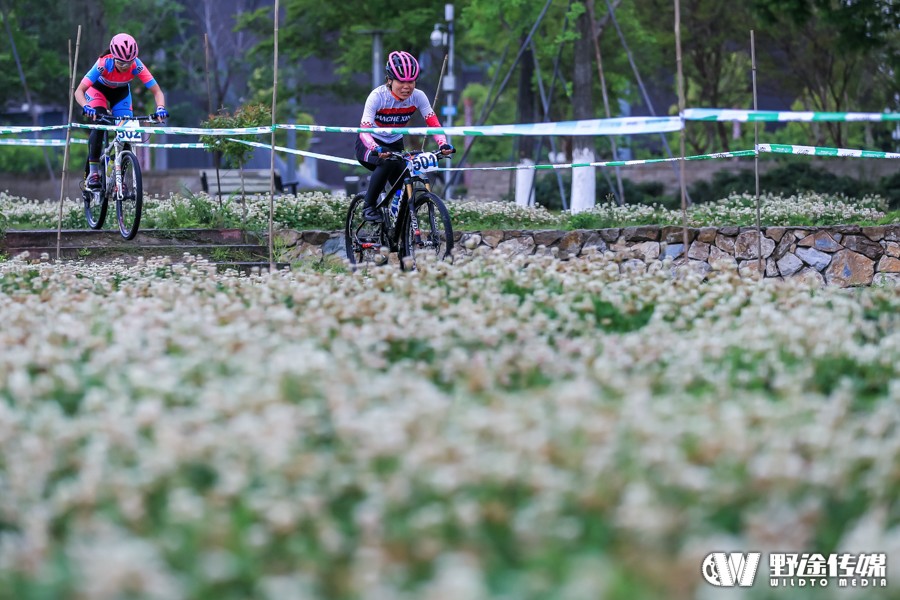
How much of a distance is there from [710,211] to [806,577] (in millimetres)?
15482

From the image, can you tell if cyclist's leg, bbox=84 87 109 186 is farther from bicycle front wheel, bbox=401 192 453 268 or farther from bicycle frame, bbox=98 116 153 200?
bicycle front wheel, bbox=401 192 453 268

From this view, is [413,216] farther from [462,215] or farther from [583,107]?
[583,107]

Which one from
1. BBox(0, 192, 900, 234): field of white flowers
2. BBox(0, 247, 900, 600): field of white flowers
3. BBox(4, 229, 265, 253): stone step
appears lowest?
BBox(0, 247, 900, 600): field of white flowers

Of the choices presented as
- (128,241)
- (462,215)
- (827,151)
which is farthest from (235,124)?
(827,151)

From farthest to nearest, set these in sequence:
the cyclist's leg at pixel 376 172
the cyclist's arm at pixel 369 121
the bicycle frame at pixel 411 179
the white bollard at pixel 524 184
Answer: the white bollard at pixel 524 184 → the cyclist's leg at pixel 376 172 → the cyclist's arm at pixel 369 121 → the bicycle frame at pixel 411 179

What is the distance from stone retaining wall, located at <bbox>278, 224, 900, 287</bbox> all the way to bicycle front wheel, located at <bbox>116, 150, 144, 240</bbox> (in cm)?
178

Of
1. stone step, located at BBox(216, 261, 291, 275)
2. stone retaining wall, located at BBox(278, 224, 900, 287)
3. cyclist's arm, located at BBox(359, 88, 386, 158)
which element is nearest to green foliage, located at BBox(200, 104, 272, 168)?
stone retaining wall, located at BBox(278, 224, 900, 287)

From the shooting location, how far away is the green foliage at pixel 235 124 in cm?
1505

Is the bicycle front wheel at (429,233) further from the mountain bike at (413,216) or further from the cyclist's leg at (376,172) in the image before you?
the cyclist's leg at (376,172)

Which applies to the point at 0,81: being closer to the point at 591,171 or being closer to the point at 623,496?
the point at 591,171

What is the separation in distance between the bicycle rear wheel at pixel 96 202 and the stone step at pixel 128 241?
0.15 metres

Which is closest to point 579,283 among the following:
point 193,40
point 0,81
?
point 0,81

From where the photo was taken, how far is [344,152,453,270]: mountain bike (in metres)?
10.1

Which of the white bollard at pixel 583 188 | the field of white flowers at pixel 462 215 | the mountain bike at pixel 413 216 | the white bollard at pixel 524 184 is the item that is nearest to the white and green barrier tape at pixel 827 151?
the field of white flowers at pixel 462 215
